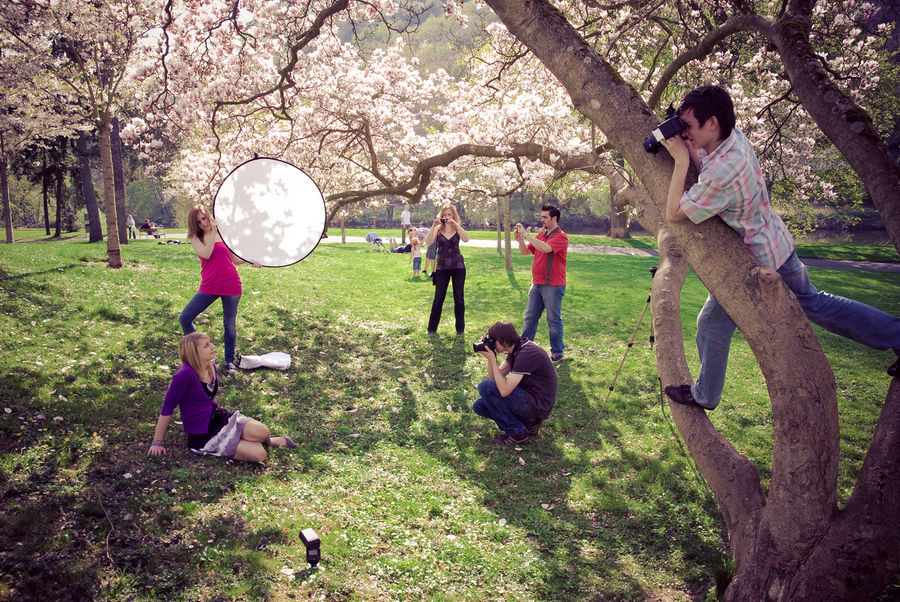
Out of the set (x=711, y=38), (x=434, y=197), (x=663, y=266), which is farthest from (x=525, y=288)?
(x=663, y=266)

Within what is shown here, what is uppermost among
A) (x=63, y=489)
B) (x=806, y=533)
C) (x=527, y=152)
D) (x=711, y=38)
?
(x=711, y=38)

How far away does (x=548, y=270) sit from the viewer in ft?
23.6

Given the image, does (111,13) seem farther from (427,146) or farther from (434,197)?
(434,197)

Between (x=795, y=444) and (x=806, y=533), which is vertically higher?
(x=795, y=444)

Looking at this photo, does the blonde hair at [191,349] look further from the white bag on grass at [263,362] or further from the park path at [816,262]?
the park path at [816,262]

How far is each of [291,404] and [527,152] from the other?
5.09 m

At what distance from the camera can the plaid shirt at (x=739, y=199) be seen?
2.51 meters

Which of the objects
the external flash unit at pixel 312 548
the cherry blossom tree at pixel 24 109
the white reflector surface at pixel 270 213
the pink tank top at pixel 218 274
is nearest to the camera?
the external flash unit at pixel 312 548

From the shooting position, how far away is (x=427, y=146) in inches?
565

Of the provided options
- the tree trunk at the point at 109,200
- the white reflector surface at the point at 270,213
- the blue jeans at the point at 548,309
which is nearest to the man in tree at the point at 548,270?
the blue jeans at the point at 548,309

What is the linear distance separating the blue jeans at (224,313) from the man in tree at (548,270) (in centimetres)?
380

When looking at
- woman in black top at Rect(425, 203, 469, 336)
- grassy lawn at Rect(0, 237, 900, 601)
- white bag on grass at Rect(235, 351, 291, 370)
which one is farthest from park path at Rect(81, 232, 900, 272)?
white bag on grass at Rect(235, 351, 291, 370)

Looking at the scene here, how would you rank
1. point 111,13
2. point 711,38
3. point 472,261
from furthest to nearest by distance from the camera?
point 472,261
point 111,13
point 711,38

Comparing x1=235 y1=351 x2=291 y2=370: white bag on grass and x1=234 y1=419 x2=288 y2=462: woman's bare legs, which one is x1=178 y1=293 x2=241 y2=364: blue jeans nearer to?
x1=235 y1=351 x2=291 y2=370: white bag on grass
